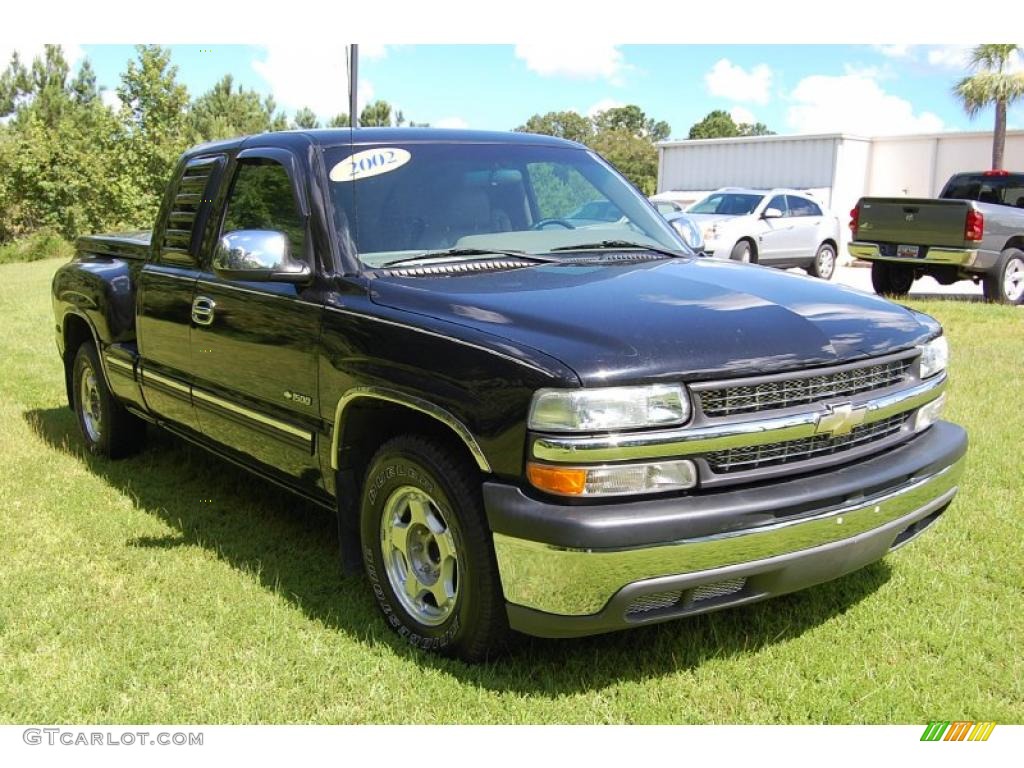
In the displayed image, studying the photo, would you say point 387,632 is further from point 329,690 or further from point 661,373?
point 661,373

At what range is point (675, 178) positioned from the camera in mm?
35406

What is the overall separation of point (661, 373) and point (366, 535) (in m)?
1.37

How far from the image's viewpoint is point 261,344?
4238 millimetres

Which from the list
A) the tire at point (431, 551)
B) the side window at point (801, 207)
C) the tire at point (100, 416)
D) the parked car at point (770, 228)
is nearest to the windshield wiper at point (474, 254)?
the tire at point (431, 551)

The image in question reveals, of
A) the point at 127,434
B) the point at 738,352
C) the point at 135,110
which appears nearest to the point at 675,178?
the point at 135,110

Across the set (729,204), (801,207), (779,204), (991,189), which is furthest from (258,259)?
(801,207)

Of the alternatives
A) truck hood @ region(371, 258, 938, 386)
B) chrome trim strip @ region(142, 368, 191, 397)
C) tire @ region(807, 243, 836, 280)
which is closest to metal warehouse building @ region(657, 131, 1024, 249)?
tire @ region(807, 243, 836, 280)

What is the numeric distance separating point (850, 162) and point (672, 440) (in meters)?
31.4

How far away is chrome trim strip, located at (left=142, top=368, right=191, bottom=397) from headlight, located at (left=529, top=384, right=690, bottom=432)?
8.45ft

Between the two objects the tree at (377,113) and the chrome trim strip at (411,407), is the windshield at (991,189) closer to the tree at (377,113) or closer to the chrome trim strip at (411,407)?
the chrome trim strip at (411,407)

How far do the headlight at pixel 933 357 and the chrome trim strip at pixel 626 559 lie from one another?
79 centimetres

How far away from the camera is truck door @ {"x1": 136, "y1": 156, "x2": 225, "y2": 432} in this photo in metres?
4.95

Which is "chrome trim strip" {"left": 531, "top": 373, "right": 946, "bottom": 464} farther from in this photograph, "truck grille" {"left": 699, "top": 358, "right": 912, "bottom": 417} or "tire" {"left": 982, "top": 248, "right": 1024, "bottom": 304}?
"tire" {"left": 982, "top": 248, "right": 1024, "bottom": 304}

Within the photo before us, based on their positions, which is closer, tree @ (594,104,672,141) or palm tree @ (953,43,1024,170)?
palm tree @ (953,43,1024,170)
